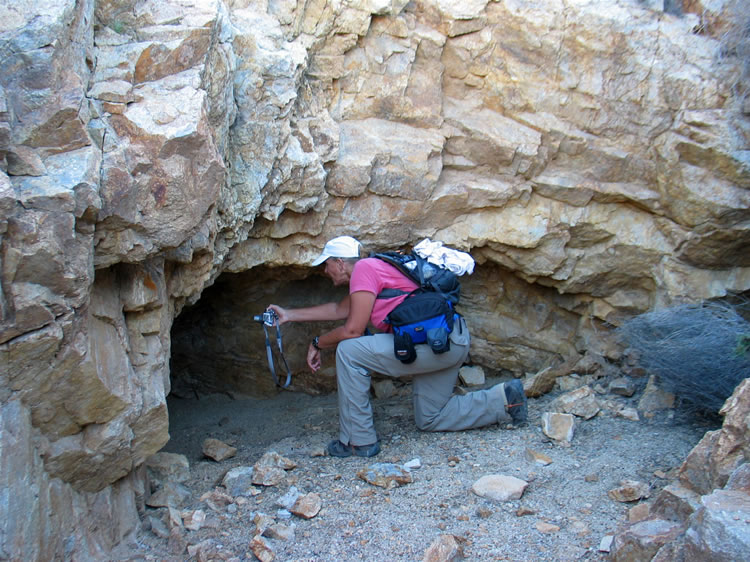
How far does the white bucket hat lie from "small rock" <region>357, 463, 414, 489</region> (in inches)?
47.8

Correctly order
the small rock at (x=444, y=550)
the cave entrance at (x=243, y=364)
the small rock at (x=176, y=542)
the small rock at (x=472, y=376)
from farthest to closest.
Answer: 1. the small rock at (x=472, y=376)
2. the cave entrance at (x=243, y=364)
3. the small rock at (x=176, y=542)
4. the small rock at (x=444, y=550)

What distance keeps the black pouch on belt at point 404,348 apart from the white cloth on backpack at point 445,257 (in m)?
0.50

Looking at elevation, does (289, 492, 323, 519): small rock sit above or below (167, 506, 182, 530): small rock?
above

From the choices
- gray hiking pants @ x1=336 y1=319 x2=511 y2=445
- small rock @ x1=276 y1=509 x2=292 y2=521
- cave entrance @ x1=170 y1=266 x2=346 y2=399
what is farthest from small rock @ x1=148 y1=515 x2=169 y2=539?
cave entrance @ x1=170 y1=266 x2=346 y2=399

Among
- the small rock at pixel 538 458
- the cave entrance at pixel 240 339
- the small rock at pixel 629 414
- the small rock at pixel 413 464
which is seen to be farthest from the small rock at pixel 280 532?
the cave entrance at pixel 240 339

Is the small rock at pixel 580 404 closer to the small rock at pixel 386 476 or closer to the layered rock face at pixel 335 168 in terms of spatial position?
the layered rock face at pixel 335 168

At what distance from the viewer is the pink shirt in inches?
152

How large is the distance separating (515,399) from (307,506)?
146 cm

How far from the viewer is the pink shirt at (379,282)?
3.87 m

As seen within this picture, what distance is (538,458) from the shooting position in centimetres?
365

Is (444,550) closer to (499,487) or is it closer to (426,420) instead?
(499,487)

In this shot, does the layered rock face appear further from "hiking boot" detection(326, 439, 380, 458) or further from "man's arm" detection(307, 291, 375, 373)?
"hiking boot" detection(326, 439, 380, 458)

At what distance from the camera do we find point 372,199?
4.36 metres

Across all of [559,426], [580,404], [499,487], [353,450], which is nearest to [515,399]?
[559,426]
